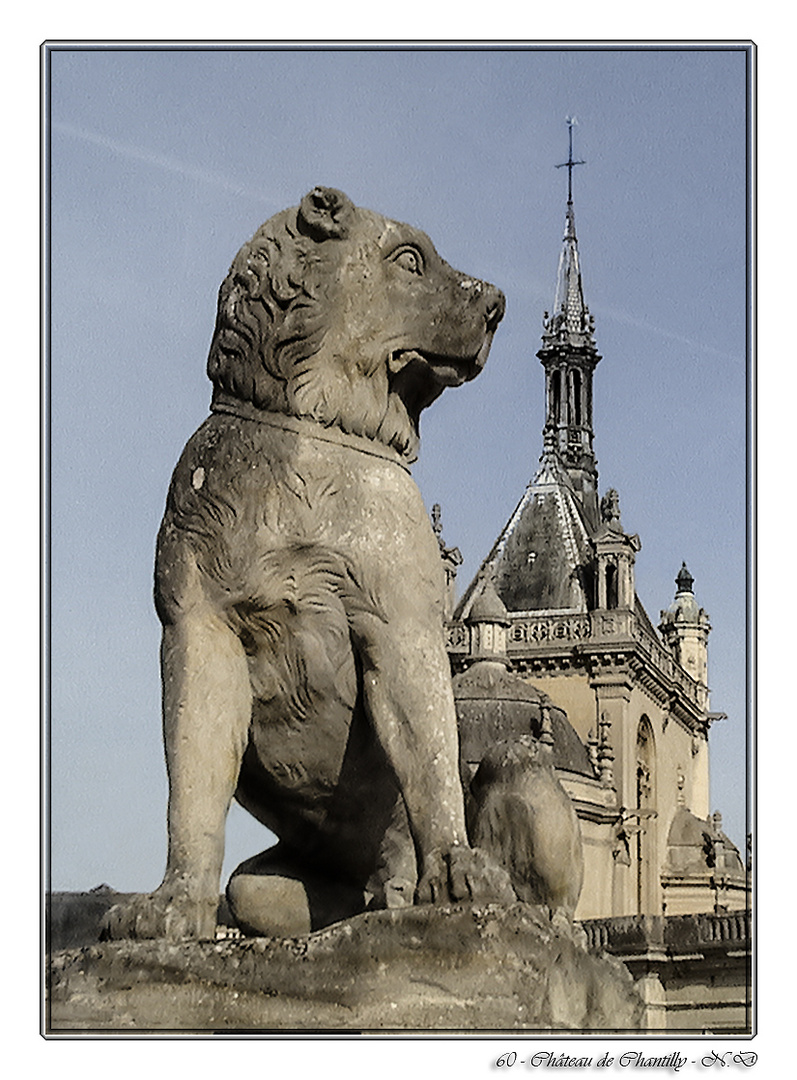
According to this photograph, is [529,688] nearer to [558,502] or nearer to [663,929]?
[558,502]

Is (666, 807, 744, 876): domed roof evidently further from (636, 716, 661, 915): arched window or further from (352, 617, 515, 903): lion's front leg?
(352, 617, 515, 903): lion's front leg

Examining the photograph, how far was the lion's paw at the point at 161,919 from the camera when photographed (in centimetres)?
575

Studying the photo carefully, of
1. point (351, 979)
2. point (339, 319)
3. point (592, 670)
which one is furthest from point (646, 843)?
point (351, 979)

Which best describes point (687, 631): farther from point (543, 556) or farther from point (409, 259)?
point (409, 259)

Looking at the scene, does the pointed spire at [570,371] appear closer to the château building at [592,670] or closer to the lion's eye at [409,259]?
the château building at [592,670]

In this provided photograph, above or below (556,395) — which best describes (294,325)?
below

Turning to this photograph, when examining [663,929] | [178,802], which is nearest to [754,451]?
[178,802]

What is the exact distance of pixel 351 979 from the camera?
5.53 m

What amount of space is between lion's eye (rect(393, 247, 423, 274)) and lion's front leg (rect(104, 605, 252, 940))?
1284 mm

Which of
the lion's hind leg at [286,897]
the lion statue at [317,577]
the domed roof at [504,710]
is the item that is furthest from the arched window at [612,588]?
the lion statue at [317,577]

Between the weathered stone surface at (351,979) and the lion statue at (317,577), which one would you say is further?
the lion statue at (317,577)

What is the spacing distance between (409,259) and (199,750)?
1.72 meters

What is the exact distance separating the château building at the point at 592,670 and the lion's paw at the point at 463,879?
129 ft

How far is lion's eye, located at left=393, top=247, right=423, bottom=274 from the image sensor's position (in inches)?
248
